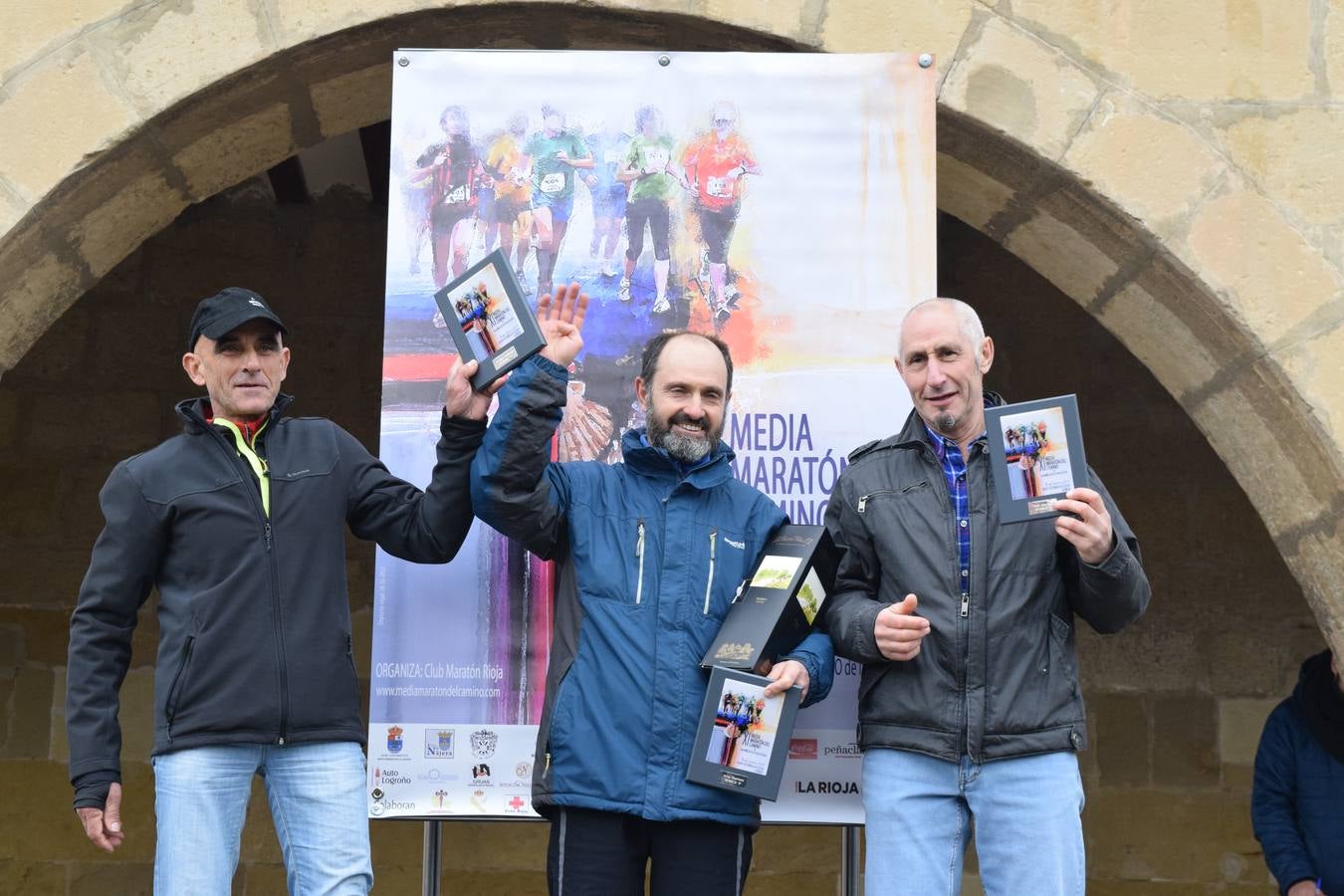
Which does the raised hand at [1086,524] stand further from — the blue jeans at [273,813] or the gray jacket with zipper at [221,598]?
the blue jeans at [273,813]

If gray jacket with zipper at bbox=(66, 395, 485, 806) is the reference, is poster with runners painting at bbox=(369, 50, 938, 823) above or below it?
above

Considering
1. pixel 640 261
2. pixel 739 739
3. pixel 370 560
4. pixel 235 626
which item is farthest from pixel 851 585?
pixel 370 560

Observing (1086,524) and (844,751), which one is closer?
(1086,524)

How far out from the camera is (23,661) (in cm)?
545

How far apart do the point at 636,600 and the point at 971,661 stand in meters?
0.65

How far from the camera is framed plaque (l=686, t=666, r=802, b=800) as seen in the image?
9.52 ft

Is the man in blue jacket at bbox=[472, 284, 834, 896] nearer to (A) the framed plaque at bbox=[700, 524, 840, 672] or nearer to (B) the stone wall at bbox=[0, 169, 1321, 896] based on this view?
(A) the framed plaque at bbox=[700, 524, 840, 672]

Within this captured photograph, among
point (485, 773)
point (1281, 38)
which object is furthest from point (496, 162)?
point (1281, 38)

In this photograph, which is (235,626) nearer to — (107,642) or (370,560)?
(107,642)

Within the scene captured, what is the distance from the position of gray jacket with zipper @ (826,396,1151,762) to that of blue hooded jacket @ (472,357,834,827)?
177mm

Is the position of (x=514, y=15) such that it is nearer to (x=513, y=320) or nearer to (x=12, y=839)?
(x=513, y=320)

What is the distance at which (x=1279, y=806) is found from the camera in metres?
4.08

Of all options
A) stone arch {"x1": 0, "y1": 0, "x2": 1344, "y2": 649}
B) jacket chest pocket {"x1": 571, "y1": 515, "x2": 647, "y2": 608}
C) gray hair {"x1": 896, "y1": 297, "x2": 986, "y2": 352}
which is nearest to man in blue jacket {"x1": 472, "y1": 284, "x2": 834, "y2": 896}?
jacket chest pocket {"x1": 571, "y1": 515, "x2": 647, "y2": 608}

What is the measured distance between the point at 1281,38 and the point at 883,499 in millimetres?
1616
